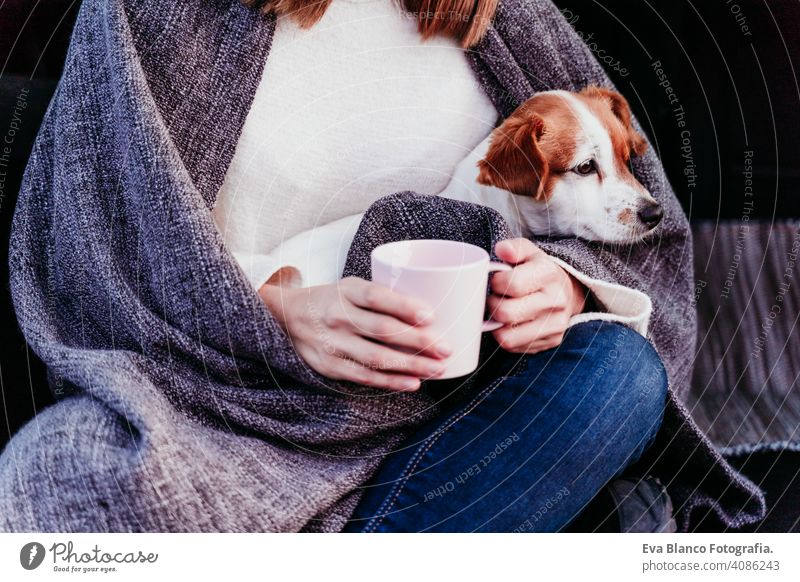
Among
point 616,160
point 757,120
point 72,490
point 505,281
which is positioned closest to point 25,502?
point 72,490

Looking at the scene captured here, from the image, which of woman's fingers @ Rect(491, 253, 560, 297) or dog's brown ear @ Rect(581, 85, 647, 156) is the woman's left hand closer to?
woman's fingers @ Rect(491, 253, 560, 297)

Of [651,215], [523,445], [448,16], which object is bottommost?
[523,445]

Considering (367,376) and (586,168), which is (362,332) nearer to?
(367,376)

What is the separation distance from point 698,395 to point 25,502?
0.46 meters

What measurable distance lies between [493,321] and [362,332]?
0.24 feet

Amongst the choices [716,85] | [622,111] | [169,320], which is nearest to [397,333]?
[169,320]

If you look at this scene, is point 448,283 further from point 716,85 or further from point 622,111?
point 716,85

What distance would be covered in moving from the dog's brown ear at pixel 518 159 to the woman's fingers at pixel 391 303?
0.14 metres

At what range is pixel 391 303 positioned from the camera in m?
0.32

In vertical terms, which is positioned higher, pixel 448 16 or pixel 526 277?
pixel 448 16

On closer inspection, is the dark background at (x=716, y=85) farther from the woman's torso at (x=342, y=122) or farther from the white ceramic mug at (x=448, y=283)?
the white ceramic mug at (x=448, y=283)

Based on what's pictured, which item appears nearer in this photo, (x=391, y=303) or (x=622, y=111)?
(x=391, y=303)

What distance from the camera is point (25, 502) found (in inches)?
12.0

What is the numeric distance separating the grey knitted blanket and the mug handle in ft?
0.12
